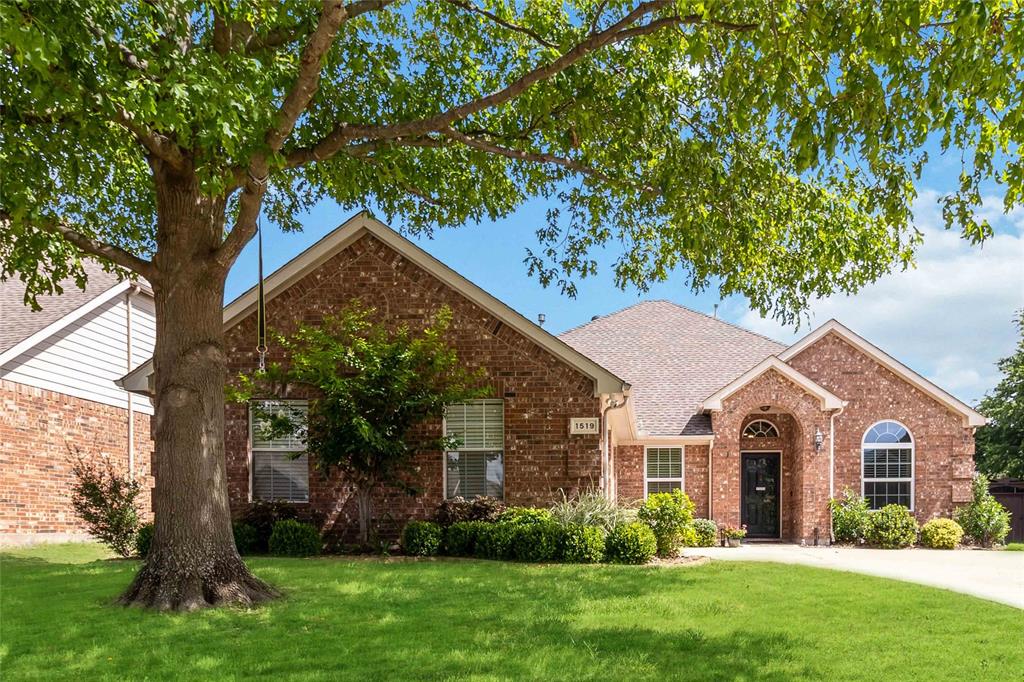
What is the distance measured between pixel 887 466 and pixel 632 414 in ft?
29.6

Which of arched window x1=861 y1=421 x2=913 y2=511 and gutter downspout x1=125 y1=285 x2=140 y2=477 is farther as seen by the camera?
arched window x1=861 y1=421 x2=913 y2=511

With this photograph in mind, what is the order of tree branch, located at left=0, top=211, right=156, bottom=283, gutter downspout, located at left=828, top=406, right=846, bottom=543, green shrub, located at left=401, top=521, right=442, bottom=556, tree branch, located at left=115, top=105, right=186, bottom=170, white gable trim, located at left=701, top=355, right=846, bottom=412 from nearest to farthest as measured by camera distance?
tree branch, located at left=115, top=105, right=186, bottom=170
tree branch, located at left=0, top=211, right=156, bottom=283
green shrub, located at left=401, top=521, right=442, bottom=556
white gable trim, located at left=701, top=355, right=846, bottom=412
gutter downspout, located at left=828, top=406, right=846, bottom=543

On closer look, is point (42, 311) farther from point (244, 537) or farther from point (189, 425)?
point (189, 425)

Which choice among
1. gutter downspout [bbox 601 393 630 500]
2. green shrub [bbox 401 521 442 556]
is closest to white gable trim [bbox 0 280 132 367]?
green shrub [bbox 401 521 442 556]

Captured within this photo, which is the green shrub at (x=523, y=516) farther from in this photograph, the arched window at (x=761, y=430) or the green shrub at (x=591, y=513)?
the arched window at (x=761, y=430)

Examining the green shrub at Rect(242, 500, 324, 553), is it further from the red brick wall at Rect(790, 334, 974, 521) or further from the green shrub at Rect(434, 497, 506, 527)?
the red brick wall at Rect(790, 334, 974, 521)

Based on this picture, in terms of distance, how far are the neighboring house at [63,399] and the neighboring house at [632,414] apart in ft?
13.9

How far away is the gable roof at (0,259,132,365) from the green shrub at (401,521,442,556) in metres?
8.87

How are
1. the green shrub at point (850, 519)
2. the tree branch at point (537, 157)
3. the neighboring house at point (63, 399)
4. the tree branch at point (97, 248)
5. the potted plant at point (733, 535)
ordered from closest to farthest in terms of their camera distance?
the tree branch at point (97, 248) < the tree branch at point (537, 157) < the neighboring house at point (63, 399) < the potted plant at point (733, 535) < the green shrub at point (850, 519)

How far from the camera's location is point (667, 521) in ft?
48.9

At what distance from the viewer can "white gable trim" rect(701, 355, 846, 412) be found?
20.7m

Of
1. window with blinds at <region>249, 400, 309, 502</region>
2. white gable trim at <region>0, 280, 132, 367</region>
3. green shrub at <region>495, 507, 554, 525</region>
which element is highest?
white gable trim at <region>0, 280, 132, 367</region>

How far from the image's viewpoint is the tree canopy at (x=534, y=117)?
22.6 feet

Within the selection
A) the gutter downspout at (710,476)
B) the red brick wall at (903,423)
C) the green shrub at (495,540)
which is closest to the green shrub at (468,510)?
the green shrub at (495,540)
